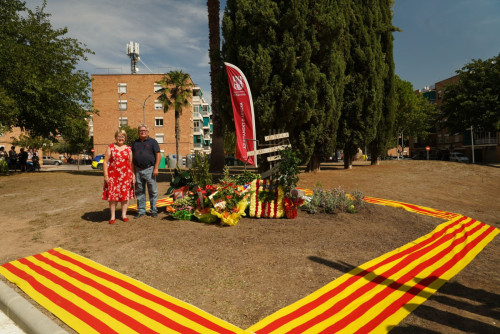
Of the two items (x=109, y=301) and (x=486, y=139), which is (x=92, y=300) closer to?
(x=109, y=301)

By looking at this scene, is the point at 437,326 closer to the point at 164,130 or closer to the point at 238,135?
the point at 238,135

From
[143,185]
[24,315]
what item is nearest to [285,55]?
[143,185]

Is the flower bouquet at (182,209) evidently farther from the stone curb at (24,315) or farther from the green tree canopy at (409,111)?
the green tree canopy at (409,111)

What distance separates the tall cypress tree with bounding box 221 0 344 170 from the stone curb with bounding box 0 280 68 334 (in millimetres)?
9888

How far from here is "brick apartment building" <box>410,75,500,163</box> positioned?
A: 50.2m

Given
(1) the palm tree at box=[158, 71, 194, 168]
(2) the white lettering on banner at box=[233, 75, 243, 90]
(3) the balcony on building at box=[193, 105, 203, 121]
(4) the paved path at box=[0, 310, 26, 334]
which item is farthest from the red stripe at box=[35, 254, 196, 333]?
(3) the balcony on building at box=[193, 105, 203, 121]

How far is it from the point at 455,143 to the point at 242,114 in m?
66.6

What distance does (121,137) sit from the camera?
5.96m

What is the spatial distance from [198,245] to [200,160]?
7.45 ft

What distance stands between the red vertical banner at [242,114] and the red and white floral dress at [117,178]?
3175 mm

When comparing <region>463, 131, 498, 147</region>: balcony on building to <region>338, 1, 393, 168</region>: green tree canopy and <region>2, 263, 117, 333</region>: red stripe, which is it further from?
<region>2, 263, 117, 333</region>: red stripe

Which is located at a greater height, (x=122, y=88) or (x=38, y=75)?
(x=122, y=88)

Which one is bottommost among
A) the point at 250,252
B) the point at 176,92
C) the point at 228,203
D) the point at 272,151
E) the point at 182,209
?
the point at 250,252

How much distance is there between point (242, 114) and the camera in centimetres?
828
